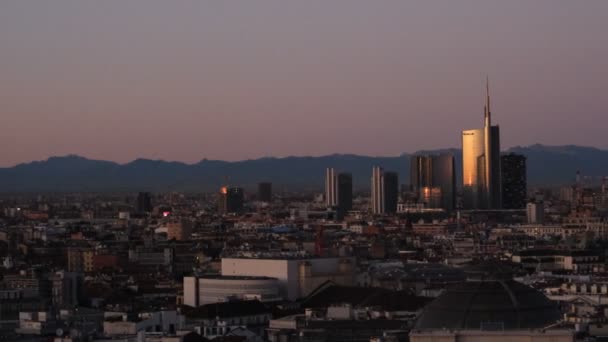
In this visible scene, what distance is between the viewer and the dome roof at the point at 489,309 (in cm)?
4362

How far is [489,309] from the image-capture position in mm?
44312

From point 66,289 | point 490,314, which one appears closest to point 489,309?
point 490,314

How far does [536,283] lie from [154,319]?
879 inches

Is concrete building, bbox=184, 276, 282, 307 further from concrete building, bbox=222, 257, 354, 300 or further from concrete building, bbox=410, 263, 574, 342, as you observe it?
concrete building, bbox=410, 263, 574, 342

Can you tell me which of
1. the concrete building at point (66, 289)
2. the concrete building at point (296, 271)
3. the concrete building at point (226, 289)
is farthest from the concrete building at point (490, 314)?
the concrete building at point (296, 271)

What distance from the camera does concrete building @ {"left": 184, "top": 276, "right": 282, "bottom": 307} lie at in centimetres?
9894

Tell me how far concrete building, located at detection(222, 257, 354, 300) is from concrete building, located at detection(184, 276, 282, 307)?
1137mm

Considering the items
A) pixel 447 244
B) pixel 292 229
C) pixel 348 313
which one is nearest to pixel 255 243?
pixel 447 244

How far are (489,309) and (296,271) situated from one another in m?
59.2

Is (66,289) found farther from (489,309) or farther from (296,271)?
(489,309)

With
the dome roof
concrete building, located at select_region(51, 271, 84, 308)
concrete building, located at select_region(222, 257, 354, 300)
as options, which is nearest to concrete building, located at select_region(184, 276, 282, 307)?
concrete building, located at select_region(222, 257, 354, 300)

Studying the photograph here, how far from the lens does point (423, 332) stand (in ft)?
138

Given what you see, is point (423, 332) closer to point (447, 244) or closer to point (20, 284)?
point (20, 284)

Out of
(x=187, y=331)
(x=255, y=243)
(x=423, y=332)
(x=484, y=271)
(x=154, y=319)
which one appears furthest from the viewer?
(x=255, y=243)
